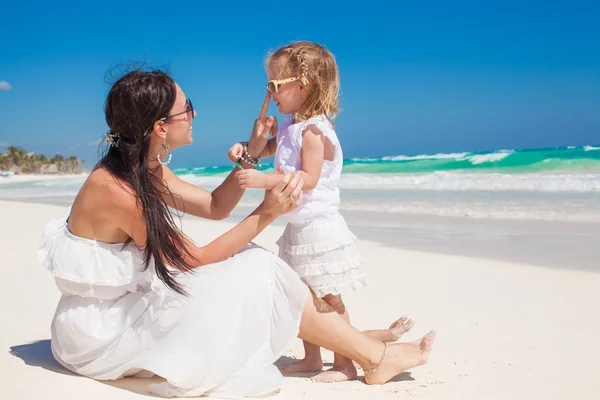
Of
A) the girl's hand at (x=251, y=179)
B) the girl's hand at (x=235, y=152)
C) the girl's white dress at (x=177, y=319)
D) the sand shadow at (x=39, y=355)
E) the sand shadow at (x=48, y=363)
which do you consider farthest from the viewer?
the girl's hand at (x=235, y=152)

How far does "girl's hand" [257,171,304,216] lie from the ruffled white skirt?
0.27 metres

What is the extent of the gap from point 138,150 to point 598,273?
419 cm

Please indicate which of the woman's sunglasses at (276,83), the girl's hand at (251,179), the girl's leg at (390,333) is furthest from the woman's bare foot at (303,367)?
the woman's sunglasses at (276,83)

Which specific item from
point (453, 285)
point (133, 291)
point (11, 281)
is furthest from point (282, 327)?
point (11, 281)

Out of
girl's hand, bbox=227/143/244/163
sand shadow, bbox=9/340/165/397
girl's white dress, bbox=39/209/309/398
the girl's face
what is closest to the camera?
girl's white dress, bbox=39/209/309/398

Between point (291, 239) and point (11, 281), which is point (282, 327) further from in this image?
point (11, 281)

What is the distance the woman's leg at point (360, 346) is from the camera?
279 centimetres

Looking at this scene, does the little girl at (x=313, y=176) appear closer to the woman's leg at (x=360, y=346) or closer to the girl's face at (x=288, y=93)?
the girl's face at (x=288, y=93)

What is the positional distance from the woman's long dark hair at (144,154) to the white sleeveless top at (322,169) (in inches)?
24.4

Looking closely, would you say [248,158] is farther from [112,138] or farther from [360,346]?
[360,346]

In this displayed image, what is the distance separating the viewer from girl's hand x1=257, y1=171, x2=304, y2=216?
2.73 metres

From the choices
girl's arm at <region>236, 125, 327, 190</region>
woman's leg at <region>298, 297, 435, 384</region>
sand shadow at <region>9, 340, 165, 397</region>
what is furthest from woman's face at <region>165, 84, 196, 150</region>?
sand shadow at <region>9, 340, 165, 397</region>

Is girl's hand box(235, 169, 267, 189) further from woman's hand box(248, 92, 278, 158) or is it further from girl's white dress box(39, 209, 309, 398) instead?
woman's hand box(248, 92, 278, 158)

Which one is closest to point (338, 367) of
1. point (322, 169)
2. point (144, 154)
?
point (322, 169)
